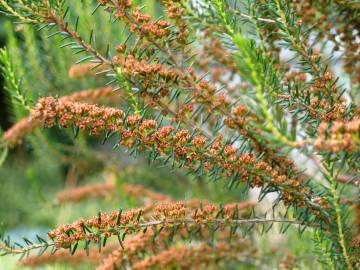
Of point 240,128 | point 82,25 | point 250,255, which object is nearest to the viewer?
point 240,128

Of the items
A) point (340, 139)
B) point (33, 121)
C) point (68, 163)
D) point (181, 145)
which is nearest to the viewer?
point (340, 139)

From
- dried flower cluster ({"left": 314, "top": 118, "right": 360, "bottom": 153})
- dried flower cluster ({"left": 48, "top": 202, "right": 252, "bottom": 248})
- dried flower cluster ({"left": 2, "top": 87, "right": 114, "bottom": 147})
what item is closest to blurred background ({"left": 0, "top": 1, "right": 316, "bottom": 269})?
dried flower cluster ({"left": 2, "top": 87, "right": 114, "bottom": 147})

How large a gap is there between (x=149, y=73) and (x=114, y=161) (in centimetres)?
111

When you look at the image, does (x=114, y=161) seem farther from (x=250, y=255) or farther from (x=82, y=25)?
(x=250, y=255)

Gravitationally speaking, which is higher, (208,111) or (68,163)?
(208,111)

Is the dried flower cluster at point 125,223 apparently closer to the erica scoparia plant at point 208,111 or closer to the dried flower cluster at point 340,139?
the erica scoparia plant at point 208,111

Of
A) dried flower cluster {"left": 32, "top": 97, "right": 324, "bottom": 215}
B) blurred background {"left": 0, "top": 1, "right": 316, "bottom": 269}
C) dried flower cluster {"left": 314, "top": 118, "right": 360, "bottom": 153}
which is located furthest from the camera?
blurred background {"left": 0, "top": 1, "right": 316, "bottom": 269}

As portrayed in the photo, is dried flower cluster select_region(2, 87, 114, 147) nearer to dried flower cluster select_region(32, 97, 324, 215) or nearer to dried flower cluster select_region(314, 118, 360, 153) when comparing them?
dried flower cluster select_region(32, 97, 324, 215)

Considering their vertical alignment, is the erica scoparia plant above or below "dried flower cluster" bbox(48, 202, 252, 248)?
above

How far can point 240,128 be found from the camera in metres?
0.57

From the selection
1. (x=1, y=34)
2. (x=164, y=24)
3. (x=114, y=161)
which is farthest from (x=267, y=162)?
(x=1, y=34)

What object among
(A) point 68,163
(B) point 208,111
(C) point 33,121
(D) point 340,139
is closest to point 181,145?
(B) point 208,111

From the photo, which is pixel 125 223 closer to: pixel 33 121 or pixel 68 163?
pixel 33 121

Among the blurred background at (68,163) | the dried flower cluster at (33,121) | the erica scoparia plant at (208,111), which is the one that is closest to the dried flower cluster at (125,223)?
the erica scoparia plant at (208,111)
